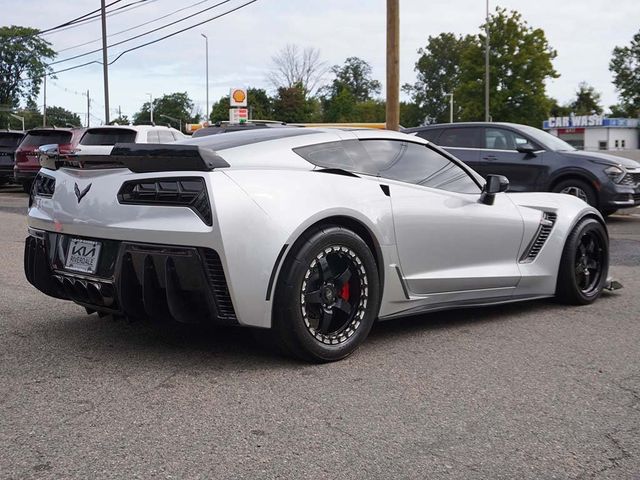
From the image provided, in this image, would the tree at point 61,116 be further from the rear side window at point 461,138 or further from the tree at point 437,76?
the rear side window at point 461,138

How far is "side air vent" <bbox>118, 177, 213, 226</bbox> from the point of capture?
372cm

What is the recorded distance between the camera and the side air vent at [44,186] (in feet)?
14.8

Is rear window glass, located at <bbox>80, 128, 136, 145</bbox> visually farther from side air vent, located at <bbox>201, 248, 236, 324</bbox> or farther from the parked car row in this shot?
side air vent, located at <bbox>201, 248, 236, 324</bbox>

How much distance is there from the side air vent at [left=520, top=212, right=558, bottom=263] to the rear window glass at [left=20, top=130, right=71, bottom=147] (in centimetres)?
1448

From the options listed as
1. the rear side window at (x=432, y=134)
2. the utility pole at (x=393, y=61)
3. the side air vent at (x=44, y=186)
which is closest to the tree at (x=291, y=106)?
the utility pole at (x=393, y=61)

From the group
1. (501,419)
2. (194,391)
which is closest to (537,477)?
(501,419)

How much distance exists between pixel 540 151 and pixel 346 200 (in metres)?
8.77

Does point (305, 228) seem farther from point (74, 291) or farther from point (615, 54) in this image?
point (615, 54)

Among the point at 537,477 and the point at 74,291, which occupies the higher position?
the point at 74,291

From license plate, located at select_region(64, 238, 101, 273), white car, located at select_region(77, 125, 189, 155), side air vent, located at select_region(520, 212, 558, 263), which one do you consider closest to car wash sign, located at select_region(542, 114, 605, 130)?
white car, located at select_region(77, 125, 189, 155)

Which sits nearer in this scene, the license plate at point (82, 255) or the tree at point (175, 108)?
the license plate at point (82, 255)

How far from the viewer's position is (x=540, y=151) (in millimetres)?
12141

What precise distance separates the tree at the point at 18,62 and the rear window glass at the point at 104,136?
7656 centimetres

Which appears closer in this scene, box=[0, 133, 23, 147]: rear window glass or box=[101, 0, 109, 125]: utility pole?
box=[0, 133, 23, 147]: rear window glass
